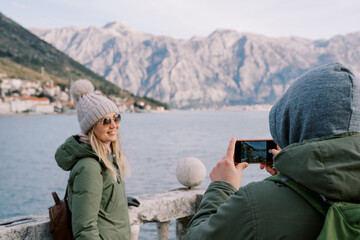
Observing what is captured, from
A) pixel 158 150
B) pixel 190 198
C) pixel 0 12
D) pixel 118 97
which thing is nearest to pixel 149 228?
pixel 190 198

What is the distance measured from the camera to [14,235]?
11.0 feet

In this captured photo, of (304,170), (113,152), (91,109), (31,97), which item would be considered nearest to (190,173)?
(113,152)

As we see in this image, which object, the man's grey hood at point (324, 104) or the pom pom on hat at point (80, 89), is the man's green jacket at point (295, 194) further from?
the pom pom on hat at point (80, 89)

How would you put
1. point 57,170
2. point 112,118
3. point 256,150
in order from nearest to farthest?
1. point 256,150
2. point 112,118
3. point 57,170

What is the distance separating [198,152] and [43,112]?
117750 mm

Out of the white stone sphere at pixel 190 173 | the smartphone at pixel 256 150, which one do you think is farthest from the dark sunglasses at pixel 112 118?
the white stone sphere at pixel 190 173

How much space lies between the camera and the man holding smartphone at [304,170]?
1.09 metres

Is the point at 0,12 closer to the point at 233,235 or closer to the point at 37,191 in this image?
the point at 37,191

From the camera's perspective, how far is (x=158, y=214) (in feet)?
14.8

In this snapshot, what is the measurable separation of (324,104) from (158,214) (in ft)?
11.8

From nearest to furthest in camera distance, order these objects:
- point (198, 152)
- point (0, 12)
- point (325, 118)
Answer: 1. point (325, 118)
2. point (198, 152)
3. point (0, 12)

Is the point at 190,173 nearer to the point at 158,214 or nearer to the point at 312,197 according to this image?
the point at 158,214

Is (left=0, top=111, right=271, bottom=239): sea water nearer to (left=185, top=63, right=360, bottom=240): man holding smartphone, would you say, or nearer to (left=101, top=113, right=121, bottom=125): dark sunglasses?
(left=101, top=113, right=121, bottom=125): dark sunglasses

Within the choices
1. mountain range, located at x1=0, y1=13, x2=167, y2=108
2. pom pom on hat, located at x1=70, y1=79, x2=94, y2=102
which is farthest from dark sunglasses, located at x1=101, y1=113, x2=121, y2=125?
mountain range, located at x1=0, y1=13, x2=167, y2=108
